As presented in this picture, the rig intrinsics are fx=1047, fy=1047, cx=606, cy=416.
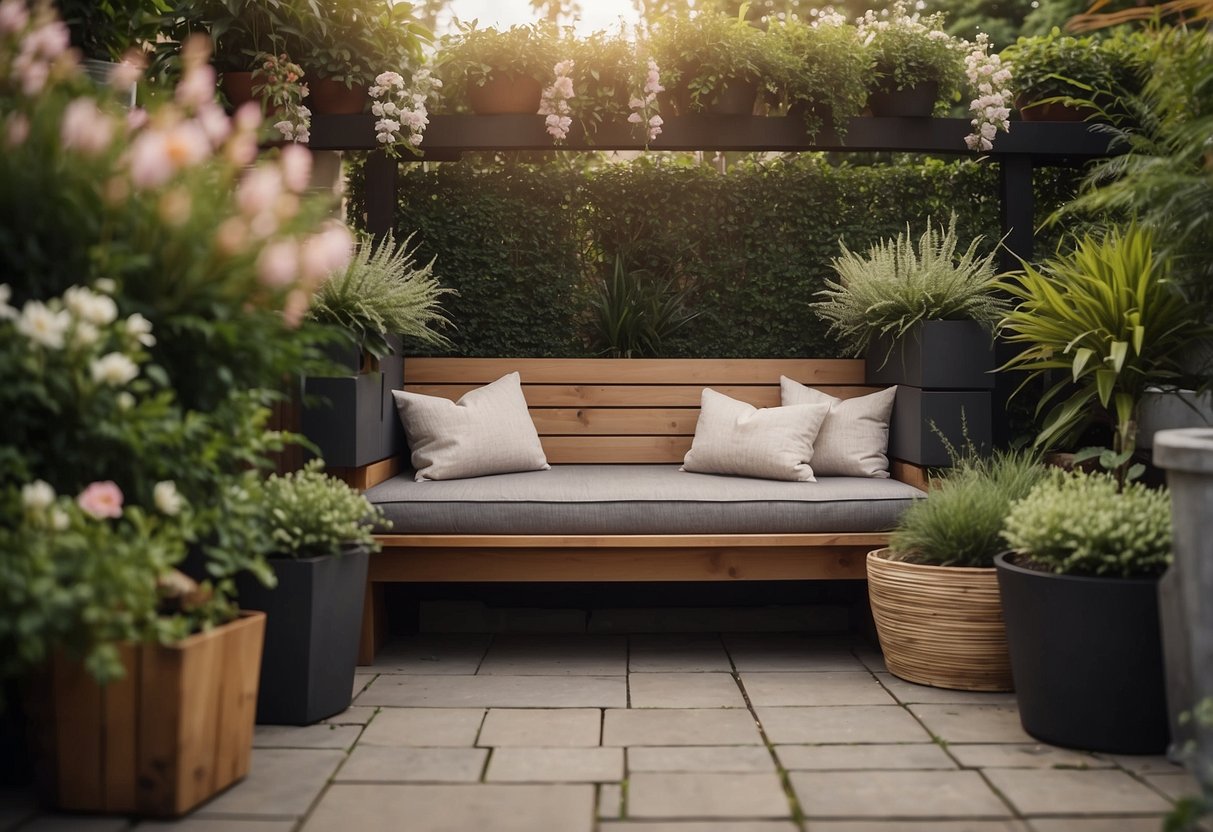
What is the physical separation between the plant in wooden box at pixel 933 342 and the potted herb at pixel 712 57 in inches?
35.8

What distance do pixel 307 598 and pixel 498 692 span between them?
71 cm

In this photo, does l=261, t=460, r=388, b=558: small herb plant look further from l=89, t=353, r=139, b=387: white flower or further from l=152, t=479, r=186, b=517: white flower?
l=89, t=353, r=139, b=387: white flower

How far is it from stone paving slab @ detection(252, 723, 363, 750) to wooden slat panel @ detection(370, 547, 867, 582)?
73cm

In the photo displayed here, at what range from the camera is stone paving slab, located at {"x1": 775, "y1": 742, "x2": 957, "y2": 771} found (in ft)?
8.09

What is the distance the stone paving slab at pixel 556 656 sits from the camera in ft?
11.1

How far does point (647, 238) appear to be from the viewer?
4.93 m

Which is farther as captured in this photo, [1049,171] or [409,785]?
[1049,171]

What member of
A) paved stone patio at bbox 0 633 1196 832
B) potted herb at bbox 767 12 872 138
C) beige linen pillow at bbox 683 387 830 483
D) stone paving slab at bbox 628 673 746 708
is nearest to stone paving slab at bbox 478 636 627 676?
paved stone patio at bbox 0 633 1196 832

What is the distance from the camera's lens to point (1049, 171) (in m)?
5.06

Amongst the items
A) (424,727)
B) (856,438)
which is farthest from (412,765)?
(856,438)

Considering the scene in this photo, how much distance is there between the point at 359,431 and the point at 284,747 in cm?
114

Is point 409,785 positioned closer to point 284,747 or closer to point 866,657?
point 284,747

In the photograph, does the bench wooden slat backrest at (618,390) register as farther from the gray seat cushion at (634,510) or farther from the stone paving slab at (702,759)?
the stone paving slab at (702,759)

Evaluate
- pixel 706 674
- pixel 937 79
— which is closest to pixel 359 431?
pixel 706 674
